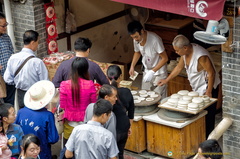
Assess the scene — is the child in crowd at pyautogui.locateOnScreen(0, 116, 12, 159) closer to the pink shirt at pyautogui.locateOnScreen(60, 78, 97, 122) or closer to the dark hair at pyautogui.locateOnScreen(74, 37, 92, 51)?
the pink shirt at pyautogui.locateOnScreen(60, 78, 97, 122)

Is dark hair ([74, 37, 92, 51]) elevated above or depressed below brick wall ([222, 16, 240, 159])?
above

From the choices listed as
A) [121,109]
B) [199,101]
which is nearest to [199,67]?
[199,101]

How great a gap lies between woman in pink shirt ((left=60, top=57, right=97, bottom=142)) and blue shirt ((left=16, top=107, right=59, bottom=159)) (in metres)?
0.35

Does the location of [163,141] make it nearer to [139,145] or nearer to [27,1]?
[139,145]

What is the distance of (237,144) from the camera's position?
7.64m

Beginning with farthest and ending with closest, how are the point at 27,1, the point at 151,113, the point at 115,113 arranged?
1. the point at 27,1
2. the point at 151,113
3. the point at 115,113

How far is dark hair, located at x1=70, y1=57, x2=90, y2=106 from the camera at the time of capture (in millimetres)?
7141

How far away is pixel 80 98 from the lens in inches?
284

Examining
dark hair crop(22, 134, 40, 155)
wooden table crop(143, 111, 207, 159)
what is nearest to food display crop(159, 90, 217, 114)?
wooden table crop(143, 111, 207, 159)

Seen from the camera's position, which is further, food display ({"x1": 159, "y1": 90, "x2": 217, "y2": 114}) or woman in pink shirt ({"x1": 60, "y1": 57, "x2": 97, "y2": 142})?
food display ({"x1": 159, "y1": 90, "x2": 217, "y2": 114})

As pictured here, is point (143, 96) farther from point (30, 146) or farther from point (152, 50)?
point (30, 146)

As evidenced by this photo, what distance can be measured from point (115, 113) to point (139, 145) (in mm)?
1508

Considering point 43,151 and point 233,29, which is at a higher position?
point 233,29

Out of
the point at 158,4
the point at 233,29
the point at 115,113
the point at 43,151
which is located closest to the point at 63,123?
the point at 43,151
